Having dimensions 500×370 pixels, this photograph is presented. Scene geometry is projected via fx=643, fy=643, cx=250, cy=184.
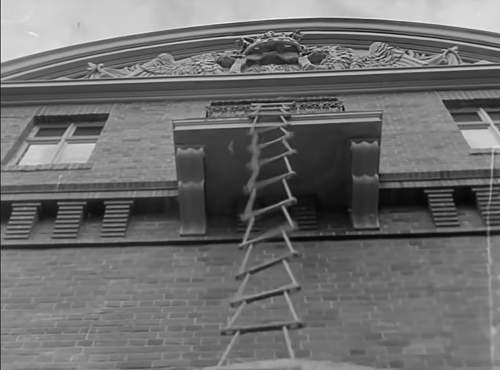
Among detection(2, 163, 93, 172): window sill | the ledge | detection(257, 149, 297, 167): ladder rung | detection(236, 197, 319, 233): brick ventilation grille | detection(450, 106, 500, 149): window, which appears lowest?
the ledge

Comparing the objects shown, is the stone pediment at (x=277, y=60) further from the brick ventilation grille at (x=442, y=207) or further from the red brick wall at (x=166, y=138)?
the brick ventilation grille at (x=442, y=207)

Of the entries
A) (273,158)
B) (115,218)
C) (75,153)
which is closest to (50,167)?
(75,153)

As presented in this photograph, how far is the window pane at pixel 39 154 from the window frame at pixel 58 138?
0.09 feet

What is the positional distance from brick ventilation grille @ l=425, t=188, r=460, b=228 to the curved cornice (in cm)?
509

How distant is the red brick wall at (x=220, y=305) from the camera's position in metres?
5.75

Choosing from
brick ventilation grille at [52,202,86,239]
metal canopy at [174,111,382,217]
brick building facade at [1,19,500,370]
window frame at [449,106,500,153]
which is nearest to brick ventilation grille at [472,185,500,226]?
brick building facade at [1,19,500,370]

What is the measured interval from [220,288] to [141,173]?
243 centimetres

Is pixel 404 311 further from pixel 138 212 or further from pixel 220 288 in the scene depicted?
pixel 138 212

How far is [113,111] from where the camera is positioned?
33.2ft

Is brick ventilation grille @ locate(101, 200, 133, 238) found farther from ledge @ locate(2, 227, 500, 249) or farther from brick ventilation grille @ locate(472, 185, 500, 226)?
brick ventilation grille @ locate(472, 185, 500, 226)

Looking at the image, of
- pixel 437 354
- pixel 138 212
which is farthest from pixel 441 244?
pixel 138 212

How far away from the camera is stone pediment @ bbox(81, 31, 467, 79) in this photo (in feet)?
37.6

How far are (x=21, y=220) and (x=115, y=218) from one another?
1079 millimetres

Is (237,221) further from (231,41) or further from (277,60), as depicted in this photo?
(231,41)
